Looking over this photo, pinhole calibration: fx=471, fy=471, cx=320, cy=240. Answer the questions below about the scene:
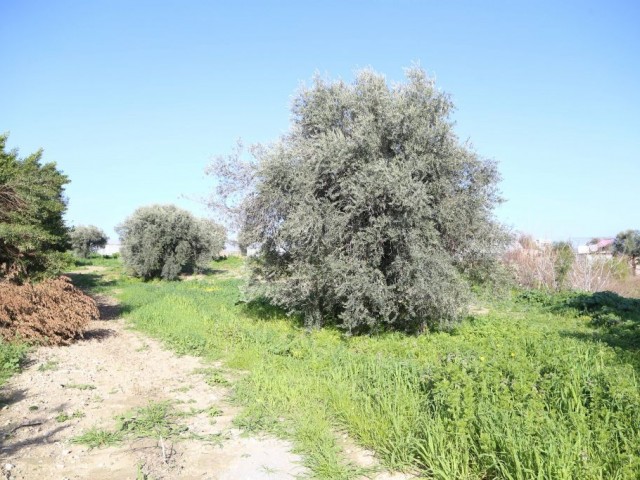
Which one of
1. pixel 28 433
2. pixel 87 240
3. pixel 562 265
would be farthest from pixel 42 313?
pixel 87 240

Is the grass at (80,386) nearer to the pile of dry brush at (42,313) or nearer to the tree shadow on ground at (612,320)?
the pile of dry brush at (42,313)

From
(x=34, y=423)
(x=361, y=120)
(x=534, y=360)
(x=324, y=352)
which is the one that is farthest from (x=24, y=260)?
(x=534, y=360)

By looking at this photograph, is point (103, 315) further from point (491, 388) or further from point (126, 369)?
point (491, 388)

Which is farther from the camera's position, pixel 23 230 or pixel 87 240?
pixel 87 240

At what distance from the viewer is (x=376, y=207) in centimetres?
983

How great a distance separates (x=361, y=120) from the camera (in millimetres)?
9953

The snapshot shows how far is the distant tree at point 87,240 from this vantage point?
52.4m

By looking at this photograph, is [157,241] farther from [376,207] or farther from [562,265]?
[562,265]

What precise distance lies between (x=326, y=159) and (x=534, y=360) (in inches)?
224

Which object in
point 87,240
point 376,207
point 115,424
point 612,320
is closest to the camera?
point 115,424

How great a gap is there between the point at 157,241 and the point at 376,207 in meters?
19.5

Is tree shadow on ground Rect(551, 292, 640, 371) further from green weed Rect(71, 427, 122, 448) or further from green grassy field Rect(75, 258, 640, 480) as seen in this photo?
green weed Rect(71, 427, 122, 448)

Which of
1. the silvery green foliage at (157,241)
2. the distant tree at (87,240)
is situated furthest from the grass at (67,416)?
the distant tree at (87,240)

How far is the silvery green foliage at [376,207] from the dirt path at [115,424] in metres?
3.41
